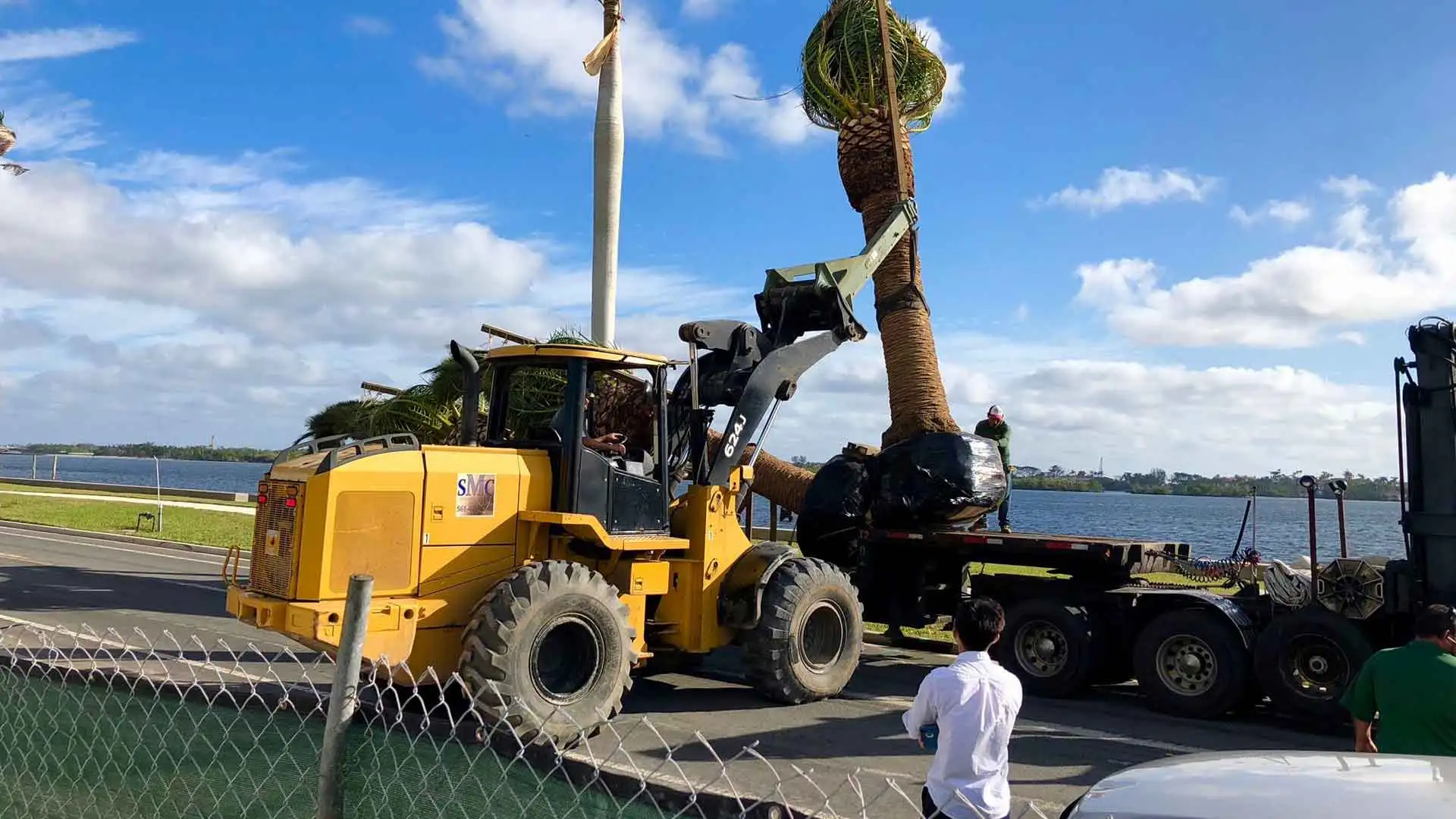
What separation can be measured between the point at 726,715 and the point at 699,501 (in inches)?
68.2

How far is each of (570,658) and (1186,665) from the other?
5144 millimetres

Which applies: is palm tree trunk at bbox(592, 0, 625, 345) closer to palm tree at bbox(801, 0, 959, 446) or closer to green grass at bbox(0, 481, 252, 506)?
palm tree at bbox(801, 0, 959, 446)

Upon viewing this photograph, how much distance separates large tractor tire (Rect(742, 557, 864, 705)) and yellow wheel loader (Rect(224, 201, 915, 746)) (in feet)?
0.05

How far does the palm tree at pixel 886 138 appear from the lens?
1319 centimetres

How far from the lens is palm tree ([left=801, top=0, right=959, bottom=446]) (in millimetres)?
13188

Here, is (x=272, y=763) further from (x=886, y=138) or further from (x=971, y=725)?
(x=886, y=138)

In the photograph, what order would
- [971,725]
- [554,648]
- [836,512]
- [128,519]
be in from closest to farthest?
[971,725]
[554,648]
[836,512]
[128,519]

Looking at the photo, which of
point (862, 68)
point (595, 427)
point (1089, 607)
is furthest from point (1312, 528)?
point (862, 68)

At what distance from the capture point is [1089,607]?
32.4ft

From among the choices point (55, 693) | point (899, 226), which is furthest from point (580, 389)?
point (899, 226)

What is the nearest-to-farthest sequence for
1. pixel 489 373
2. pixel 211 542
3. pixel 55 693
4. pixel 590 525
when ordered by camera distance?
pixel 55 693 < pixel 590 525 < pixel 489 373 < pixel 211 542

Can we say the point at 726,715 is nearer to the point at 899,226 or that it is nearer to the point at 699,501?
the point at 699,501

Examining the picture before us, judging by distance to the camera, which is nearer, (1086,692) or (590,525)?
(590,525)

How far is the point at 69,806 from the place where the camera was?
13.0ft
